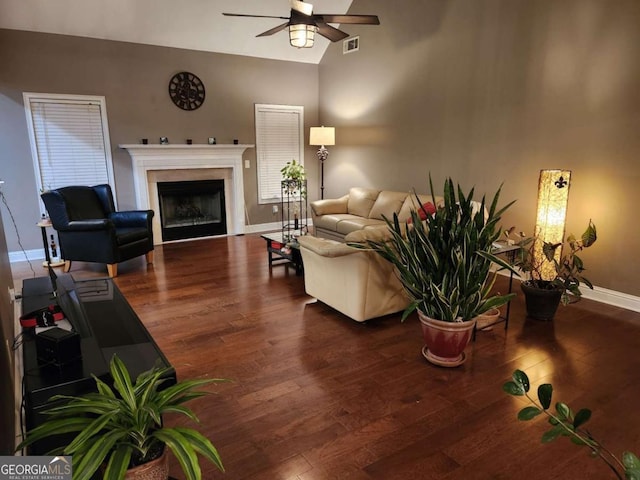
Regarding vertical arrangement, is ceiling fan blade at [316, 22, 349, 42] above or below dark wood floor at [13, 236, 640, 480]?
above

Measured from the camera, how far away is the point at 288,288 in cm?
456

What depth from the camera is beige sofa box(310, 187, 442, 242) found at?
18.9 feet

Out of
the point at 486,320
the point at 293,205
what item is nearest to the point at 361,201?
the point at 293,205

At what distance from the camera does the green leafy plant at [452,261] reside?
264 centimetres

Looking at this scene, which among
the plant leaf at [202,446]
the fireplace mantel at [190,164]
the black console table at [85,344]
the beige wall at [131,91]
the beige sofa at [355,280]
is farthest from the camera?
the fireplace mantel at [190,164]

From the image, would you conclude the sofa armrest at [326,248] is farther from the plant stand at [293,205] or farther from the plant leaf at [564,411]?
the plant stand at [293,205]

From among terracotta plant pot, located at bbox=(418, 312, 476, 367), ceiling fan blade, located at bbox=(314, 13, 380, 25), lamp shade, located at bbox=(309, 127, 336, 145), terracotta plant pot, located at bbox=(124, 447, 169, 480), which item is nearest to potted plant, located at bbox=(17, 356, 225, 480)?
terracotta plant pot, located at bbox=(124, 447, 169, 480)

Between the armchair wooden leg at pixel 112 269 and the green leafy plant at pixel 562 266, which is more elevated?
the green leafy plant at pixel 562 266

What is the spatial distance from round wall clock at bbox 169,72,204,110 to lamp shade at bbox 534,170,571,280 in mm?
5335

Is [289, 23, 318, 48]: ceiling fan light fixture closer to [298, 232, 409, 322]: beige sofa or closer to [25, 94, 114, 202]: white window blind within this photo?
[298, 232, 409, 322]: beige sofa

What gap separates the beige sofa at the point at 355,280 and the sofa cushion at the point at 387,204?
2.35 m

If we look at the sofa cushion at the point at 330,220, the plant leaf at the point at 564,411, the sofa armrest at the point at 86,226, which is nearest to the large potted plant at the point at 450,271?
the plant leaf at the point at 564,411

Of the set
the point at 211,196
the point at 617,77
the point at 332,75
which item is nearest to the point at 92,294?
the point at 211,196

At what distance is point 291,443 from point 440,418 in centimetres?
87
